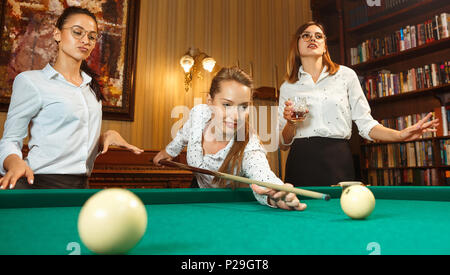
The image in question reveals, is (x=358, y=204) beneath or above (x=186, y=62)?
beneath

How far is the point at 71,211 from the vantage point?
3.76ft

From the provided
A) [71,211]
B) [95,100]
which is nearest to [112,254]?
[71,211]

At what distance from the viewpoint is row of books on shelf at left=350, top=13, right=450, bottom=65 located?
11.5ft

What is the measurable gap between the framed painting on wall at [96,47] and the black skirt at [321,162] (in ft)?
8.67

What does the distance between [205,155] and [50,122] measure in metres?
0.81

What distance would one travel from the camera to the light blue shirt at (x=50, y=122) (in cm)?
163

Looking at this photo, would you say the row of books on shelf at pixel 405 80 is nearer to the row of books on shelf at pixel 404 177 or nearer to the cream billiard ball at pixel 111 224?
the row of books on shelf at pixel 404 177

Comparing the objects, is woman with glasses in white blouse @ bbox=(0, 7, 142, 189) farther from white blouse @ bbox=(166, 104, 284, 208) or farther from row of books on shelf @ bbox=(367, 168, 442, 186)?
row of books on shelf @ bbox=(367, 168, 442, 186)

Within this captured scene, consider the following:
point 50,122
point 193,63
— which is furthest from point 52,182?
point 193,63

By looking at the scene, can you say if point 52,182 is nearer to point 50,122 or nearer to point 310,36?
point 50,122

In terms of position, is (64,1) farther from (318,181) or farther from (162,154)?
(318,181)

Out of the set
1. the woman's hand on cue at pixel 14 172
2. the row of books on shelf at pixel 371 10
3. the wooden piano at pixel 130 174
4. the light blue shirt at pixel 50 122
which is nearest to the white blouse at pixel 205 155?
the light blue shirt at pixel 50 122

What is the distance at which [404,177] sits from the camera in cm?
380

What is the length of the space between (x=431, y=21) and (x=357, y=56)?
90 cm
